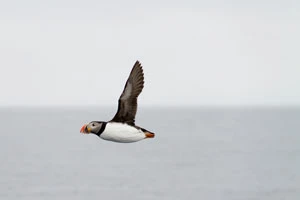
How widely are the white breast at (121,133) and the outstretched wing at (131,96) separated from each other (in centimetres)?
38

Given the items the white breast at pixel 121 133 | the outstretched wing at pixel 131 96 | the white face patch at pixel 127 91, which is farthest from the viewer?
the white face patch at pixel 127 91

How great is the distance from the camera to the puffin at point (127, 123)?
967 centimetres

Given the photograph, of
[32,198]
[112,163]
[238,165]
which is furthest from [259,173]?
[32,198]

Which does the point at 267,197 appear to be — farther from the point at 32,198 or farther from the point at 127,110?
the point at 127,110

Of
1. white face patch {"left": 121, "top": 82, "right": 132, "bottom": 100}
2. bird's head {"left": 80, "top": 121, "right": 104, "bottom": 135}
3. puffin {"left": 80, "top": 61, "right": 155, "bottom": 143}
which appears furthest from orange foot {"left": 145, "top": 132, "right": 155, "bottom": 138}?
white face patch {"left": 121, "top": 82, "right": 132, "bottom": 100}

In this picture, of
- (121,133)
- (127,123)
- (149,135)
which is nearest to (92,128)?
(121,133)

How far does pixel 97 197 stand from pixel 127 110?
4860 inches

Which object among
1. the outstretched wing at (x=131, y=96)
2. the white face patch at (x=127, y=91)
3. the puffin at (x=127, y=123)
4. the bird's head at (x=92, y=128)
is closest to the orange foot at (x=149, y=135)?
the puffin at (x=127, y=123)

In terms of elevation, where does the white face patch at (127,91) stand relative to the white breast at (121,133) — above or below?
above

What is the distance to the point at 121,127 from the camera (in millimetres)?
10031

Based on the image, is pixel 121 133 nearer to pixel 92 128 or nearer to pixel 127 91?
pixel 92 128

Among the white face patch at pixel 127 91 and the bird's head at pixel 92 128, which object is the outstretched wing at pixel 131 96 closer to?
the white face patch at pixel 127 91

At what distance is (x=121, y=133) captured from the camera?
973 cm

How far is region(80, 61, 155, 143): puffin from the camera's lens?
9672mm
